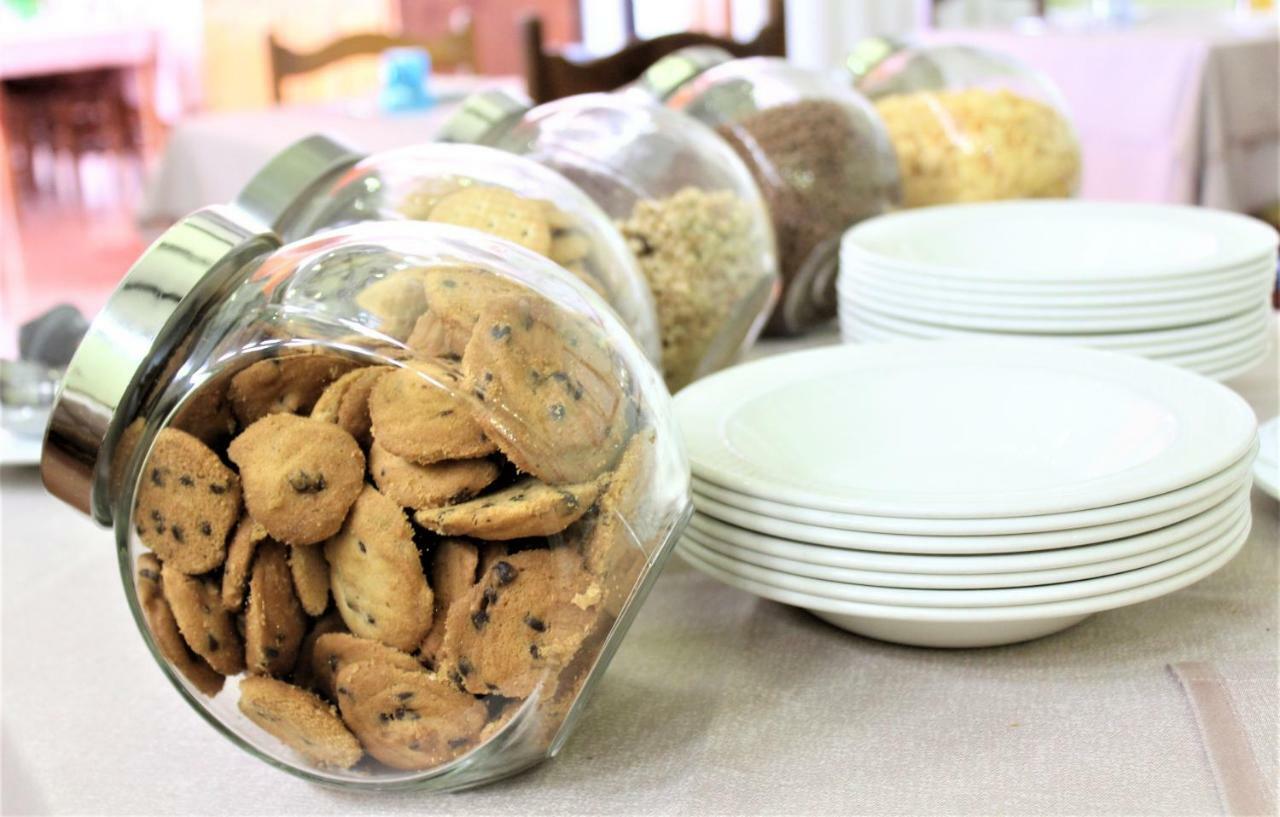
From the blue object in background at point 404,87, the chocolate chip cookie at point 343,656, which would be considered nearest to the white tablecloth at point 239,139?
the blue object in background at point 404,87

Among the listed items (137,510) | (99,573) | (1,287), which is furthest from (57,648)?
(1,287)

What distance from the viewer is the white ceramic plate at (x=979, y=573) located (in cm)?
48

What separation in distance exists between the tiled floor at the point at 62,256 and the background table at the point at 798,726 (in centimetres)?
319

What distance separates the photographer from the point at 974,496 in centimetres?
49

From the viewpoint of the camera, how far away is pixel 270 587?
1.45 feet

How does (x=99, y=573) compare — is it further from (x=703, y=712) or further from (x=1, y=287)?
(x=1, y=287)

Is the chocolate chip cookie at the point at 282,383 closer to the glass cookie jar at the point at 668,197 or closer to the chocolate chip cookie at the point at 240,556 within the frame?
the chocolate chip cookie at the point at 240,556

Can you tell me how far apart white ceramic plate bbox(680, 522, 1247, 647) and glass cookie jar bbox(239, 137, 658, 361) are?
0.18m

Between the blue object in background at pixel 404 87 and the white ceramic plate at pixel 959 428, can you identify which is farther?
the blue object in background at pixel 404 87

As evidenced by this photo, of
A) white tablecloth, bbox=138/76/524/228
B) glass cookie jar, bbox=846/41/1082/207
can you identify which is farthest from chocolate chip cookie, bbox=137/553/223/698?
white tablecloth, bbox=138/76/524/228

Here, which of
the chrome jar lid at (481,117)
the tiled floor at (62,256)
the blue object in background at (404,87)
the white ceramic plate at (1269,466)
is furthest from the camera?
the tiled floor at (62,256)

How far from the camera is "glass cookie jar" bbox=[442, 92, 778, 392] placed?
78cm

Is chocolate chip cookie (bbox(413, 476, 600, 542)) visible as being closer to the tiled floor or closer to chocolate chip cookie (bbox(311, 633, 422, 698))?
chocolate chip cookie (bbox(311, 633, 422, 698))

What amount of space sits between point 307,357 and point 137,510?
0.08m
